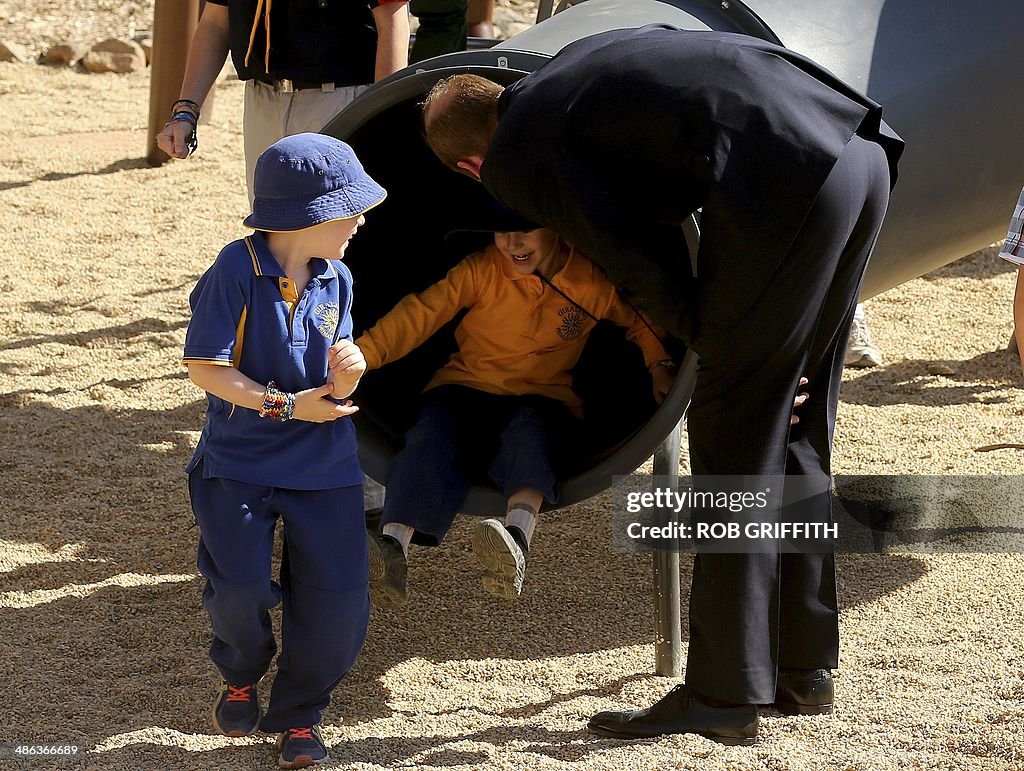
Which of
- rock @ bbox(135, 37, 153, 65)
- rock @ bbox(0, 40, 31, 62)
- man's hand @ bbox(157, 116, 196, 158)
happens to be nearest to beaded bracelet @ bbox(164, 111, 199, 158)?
man's hand @ bbox(157, 116, 196, 158)

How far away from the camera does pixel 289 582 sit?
2.67 m

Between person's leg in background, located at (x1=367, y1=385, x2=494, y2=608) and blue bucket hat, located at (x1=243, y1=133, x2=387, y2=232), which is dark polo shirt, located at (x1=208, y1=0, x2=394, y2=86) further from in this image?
blue bucket hat, located at (x1=243, y1=133, x2=387, y2=232)

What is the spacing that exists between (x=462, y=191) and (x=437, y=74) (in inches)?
40.6

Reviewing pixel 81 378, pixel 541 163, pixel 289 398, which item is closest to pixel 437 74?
pixel 541 163

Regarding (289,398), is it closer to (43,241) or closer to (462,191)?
(462,191)

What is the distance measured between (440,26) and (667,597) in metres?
2.52

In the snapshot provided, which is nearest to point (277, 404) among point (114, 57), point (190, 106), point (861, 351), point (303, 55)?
point (303, 55)

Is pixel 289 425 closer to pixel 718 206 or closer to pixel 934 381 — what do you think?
pixel 718 206

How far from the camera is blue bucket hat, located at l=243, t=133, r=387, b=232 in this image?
245 centimetres

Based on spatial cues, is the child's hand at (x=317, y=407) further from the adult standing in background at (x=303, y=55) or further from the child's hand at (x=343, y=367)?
the adult standing in background at (x=303, y=55)

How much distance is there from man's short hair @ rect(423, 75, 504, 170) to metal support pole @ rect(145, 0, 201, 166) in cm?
499

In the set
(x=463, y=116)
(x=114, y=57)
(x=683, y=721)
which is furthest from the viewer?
(x=114, y=57)

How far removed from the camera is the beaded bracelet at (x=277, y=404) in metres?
2.43

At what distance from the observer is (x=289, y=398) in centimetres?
245
